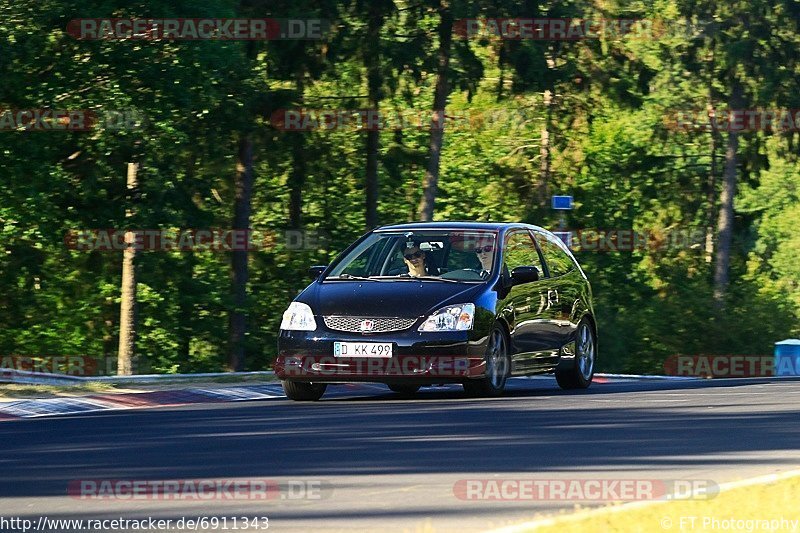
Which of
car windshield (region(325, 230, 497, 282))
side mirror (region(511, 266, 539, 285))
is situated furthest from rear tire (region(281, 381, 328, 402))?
side mirror (region(511, 266, 539, 285))

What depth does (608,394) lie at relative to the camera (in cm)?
1781

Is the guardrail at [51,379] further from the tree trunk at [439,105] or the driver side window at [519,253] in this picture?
the tree trunk at [439,105]

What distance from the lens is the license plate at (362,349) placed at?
627 inches

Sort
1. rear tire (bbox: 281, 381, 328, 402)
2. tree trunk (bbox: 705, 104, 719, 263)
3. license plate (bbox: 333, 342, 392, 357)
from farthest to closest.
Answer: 1. tree trunk (bbox: 705, 104, 719, 263)
2. rear tire (bbox: 281, 381, 328, 402)
3. license plate (bbox: 333, 342, 392, 357)

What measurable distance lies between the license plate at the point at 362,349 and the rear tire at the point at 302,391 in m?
0.83

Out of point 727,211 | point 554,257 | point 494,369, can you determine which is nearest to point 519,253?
point 554,257

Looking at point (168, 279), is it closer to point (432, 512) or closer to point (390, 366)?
point (390, 366)

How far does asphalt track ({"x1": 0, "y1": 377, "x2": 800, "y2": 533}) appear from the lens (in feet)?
28.9

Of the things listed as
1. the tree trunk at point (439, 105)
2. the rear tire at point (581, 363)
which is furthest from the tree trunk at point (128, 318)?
the rear tire at point (581, 363)

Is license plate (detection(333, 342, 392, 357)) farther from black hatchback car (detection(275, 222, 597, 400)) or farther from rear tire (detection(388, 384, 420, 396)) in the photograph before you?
rear tire (detection(388, 384, 420, 396))

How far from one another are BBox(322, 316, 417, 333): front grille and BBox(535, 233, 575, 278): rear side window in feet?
9.94

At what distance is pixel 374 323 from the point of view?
16.0 meters

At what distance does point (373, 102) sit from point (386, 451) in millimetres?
35036

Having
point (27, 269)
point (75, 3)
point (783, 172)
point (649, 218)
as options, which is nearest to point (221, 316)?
point (27, 269)
